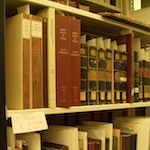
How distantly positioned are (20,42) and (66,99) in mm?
297

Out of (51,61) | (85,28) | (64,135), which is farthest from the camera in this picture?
(85,28)

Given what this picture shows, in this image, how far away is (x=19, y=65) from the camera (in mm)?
937

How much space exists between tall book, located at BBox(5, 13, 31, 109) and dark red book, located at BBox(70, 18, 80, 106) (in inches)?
8.3

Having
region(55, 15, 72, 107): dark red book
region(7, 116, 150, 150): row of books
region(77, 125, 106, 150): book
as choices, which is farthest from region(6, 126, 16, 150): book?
region(77, 125, 106, 150): book

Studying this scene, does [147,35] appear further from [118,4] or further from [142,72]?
[118,4]

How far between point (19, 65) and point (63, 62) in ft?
0.63

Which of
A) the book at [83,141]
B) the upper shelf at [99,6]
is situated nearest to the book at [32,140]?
the book at [83,141]

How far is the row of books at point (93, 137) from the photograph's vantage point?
99 centimetres

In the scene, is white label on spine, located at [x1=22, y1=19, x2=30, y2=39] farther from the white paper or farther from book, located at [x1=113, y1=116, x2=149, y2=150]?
book, located at [x1=113, y1=116, x2=149, y2=150]

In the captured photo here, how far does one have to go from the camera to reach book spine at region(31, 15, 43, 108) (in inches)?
37.8

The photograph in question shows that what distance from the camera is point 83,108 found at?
44.8 inches

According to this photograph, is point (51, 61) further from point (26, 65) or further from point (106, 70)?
point (106, 70)

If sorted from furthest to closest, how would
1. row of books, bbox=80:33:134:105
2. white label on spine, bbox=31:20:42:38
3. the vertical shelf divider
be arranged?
row of books, bbox=80:33:134:105, white label on spine, bbox=31:20:42:38, the vertical shelf divider

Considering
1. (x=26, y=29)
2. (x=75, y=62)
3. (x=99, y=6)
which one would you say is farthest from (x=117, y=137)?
(x=99, y=6)
